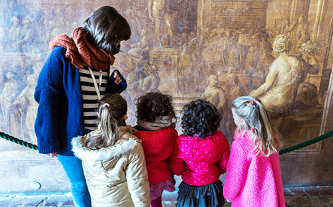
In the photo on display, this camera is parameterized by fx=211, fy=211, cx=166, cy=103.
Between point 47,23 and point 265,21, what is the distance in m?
2.71

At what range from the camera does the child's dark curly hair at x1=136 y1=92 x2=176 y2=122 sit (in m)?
1.71

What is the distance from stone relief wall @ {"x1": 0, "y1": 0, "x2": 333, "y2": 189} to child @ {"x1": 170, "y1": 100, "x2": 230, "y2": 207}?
1118 mm

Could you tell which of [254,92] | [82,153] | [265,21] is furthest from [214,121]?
[265,21]

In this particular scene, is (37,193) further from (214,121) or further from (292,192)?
(292,192)

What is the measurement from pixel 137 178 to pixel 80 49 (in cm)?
102

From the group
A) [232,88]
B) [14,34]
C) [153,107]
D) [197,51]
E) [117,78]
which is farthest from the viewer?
[232,88]

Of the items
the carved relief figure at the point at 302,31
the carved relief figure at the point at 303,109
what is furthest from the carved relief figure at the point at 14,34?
the carved relief figure at the point at 303,109

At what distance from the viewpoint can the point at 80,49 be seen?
4.83 ft

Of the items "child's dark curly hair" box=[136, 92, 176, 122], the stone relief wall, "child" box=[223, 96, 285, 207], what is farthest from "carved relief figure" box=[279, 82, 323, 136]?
"child's dark curly hair" box=[136, 92, 176, 122]

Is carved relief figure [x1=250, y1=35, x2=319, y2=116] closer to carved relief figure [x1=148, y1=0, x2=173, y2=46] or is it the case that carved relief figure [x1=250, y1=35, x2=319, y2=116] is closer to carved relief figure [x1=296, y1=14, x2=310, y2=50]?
carved relief figure [x1=296, y1=14, x2=310, y2=50]

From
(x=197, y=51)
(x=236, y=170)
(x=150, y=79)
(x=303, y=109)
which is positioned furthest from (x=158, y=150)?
(x=303, y=109)

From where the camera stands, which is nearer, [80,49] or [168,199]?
[80,49]

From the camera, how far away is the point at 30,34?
8.50 feet

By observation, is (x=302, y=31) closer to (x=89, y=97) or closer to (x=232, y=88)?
(x=232, y=88)
